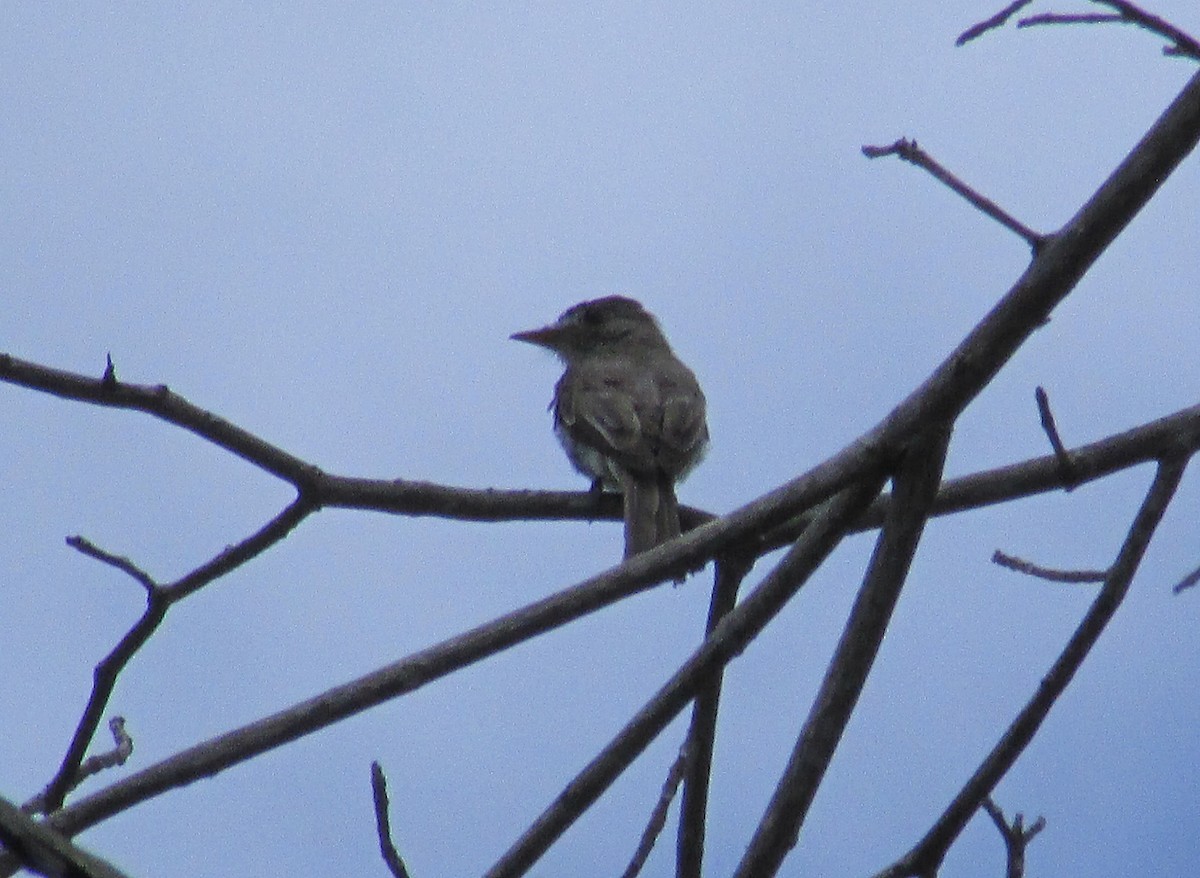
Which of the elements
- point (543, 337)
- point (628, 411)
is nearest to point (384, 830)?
point (628, 411)

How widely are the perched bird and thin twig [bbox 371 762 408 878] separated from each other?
3.05m

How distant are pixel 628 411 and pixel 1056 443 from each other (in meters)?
4.49

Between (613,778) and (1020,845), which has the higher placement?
(1020,845)

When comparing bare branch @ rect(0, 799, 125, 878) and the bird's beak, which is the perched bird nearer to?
the bird's beak

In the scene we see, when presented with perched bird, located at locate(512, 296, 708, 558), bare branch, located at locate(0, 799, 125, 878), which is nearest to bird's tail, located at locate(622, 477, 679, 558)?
perched bird, located at locate(512, 296, 708, 558)

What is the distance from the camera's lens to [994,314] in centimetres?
380

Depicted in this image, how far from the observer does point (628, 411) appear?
858 cm

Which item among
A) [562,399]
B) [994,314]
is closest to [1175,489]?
[994,314]

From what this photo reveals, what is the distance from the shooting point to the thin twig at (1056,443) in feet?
13.3

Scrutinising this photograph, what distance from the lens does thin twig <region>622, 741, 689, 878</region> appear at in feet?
14.7

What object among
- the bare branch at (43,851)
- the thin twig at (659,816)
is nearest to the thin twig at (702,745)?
the thin twig at (659,816)

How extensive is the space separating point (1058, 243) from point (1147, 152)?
0.26 metres

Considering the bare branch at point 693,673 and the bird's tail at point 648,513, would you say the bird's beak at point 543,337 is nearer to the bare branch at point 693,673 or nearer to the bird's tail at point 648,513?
the bird's tail at point 648,513

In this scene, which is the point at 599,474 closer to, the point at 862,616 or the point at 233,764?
the point at 862,616
